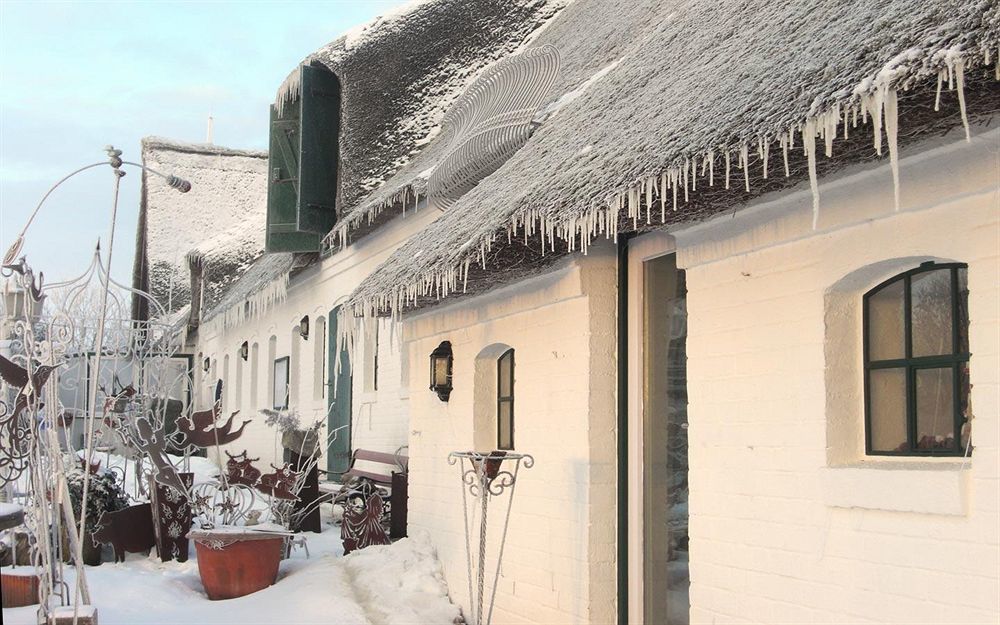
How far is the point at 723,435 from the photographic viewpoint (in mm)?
4883

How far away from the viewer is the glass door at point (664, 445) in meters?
5.79

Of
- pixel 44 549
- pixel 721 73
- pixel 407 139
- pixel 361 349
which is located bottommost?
pixel 44 549

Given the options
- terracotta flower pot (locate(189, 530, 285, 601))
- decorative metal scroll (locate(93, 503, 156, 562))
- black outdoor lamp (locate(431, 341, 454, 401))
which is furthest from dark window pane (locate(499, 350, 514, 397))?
decorative metal scroll (locate(93, 503, 156, 562))

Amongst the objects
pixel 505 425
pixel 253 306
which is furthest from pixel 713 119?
pixel 253 306

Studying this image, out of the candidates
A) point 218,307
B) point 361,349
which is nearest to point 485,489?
point 361,349

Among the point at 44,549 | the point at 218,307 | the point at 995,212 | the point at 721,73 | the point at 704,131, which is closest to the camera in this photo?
the point at 995,212

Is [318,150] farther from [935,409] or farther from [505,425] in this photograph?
[935,409]

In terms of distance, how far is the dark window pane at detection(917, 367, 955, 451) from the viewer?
3900mm

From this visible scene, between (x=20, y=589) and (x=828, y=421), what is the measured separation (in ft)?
19.4

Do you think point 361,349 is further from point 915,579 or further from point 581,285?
point 915,579

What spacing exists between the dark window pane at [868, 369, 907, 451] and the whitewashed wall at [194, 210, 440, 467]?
5309 mm

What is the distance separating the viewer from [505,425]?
759 centimetres

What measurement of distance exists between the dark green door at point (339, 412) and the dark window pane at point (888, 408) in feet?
31.2

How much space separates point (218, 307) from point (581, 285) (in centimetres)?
1460
